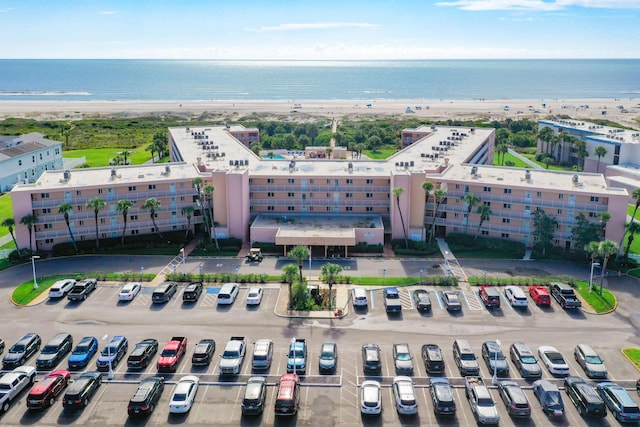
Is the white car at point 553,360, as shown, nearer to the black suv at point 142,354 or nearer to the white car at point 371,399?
the white car at point 371,399

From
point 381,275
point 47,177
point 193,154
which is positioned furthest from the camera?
point 193,154

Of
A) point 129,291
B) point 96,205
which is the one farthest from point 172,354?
point 96,205

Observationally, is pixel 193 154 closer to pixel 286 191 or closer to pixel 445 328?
pixel 286 191

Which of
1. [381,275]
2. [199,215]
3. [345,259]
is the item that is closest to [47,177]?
[199,215]

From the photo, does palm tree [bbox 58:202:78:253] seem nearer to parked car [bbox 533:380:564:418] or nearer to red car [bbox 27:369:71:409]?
red car [bbox 27:369:71:409]

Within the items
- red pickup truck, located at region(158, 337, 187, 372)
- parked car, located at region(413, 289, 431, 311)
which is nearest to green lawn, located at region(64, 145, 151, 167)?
red pickup truck, located at region(158, 337, 187, 372)

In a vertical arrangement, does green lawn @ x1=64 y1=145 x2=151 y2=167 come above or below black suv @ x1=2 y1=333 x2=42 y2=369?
above
